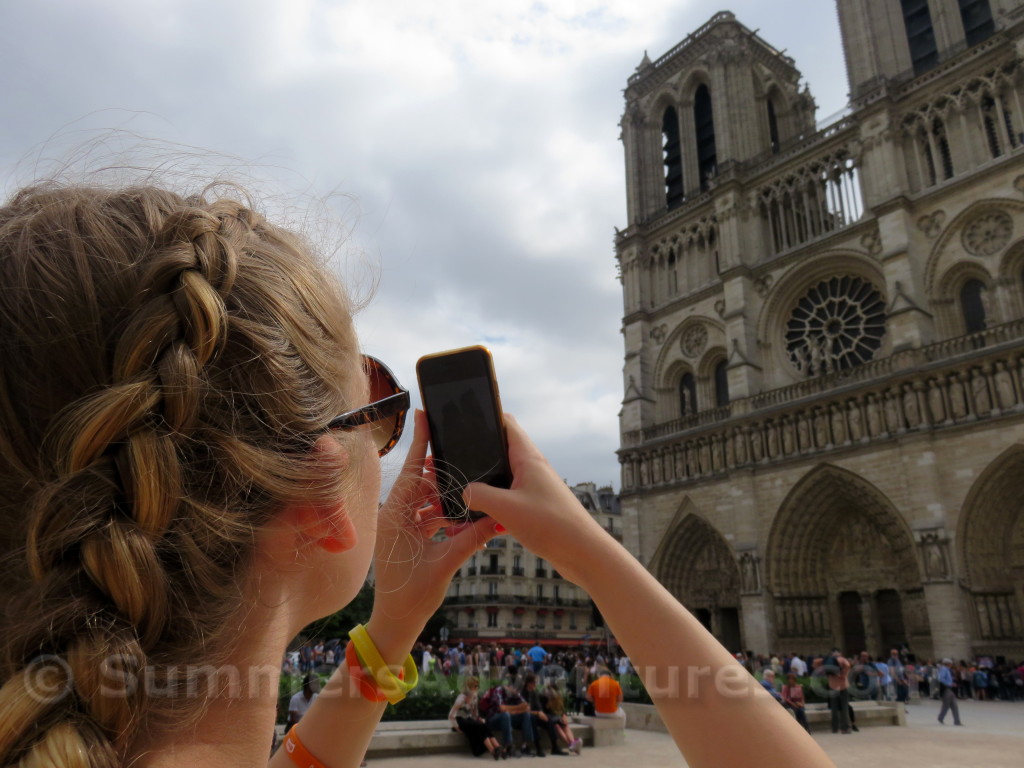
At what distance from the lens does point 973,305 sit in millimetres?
18766

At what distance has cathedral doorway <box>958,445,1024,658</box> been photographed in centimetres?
1633

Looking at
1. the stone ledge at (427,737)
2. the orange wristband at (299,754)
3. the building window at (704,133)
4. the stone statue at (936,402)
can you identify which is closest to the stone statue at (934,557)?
the stone statue at (936,402)

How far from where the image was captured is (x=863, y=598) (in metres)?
19.6

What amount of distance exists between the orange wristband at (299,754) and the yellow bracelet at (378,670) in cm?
15

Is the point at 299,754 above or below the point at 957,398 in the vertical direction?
below

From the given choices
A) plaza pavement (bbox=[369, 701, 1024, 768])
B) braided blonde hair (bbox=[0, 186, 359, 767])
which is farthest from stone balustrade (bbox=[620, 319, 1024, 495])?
braided blonde hair (bbox=[0, 186, 359, 767])

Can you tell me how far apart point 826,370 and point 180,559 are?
23.0m

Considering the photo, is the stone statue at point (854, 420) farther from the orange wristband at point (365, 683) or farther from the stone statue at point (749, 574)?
the orange wristband at point (365, 683)

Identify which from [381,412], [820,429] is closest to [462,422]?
Answer: [381,412]

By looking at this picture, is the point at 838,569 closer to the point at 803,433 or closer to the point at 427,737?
the point at 803,433

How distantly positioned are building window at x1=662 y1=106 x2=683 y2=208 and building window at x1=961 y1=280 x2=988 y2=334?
1162 cm

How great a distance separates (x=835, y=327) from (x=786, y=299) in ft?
6.19

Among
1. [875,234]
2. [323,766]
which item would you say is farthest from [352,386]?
[875,234]

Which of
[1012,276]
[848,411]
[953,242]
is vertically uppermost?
[953,242]
